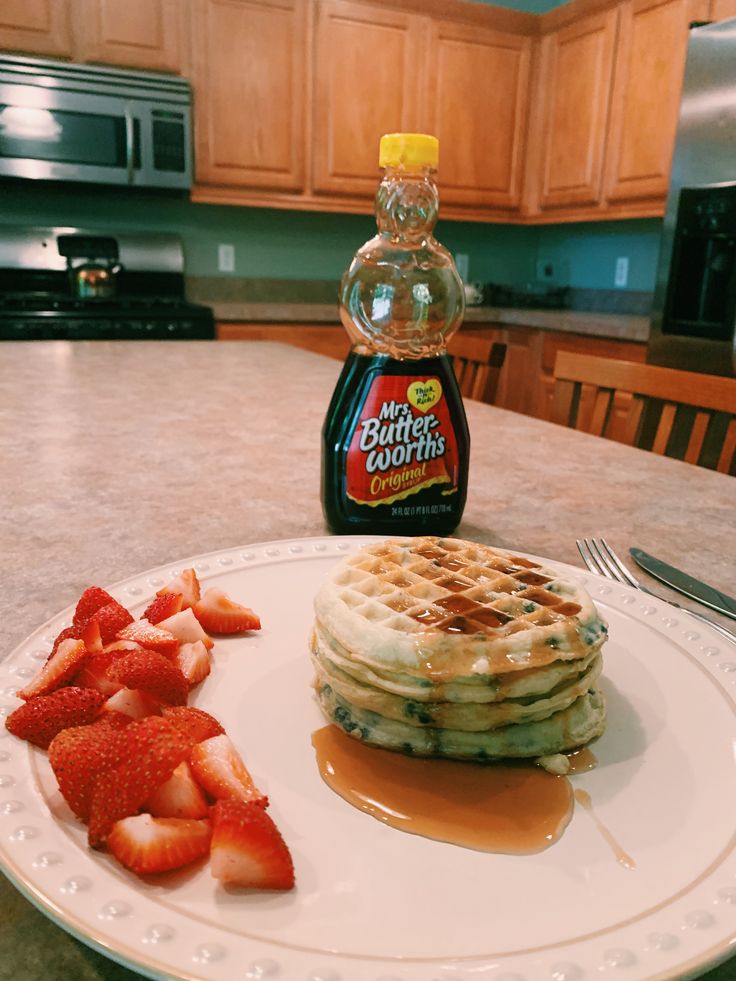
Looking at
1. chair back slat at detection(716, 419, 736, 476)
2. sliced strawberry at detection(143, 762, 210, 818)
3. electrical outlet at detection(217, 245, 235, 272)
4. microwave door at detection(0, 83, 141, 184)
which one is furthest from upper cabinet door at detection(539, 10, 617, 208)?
sliced strawberry at detection(143, 762, 210, 818)

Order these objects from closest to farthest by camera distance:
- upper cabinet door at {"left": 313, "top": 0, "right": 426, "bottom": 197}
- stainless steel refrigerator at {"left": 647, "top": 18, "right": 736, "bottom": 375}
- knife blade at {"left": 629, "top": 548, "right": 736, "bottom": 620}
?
knife blade at {"left": 629, "top": 548, "right": 736, "bottom": 620}
stainless steel refrigerator at {"left": 647, "top": 18, "right": 736, "bottom": 375}
upper cabinet door at {"left": 313, "top": 0, "right": 426, "bottom": 197}

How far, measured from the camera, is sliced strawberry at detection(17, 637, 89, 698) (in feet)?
1.55

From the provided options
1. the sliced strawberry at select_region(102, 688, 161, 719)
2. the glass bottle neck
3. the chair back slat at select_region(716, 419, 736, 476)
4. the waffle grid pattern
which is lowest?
Answer: the chair back slat at select_region(716, 419, 736, 476)

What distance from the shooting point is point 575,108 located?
14.2 feet

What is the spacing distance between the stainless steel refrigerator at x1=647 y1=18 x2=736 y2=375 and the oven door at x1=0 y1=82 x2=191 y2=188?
2.26 m

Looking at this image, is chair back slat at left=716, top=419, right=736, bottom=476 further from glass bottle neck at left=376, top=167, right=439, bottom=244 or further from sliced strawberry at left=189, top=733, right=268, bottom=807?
sliced strawberry at left=189, top=733, right=268, bottom=807

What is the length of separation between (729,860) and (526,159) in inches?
192

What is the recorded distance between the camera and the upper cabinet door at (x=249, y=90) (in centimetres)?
387

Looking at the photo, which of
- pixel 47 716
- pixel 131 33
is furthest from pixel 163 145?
pixel 47 716

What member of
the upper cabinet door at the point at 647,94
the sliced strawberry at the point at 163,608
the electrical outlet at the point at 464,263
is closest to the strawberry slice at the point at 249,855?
the sliced strawberry at the point at 163,608

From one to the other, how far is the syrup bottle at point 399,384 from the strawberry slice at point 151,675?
0.35 m

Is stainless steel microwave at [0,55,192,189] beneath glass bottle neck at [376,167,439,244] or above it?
above

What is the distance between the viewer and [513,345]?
14.0 ft

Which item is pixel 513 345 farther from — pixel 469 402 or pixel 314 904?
pixel 314 904
